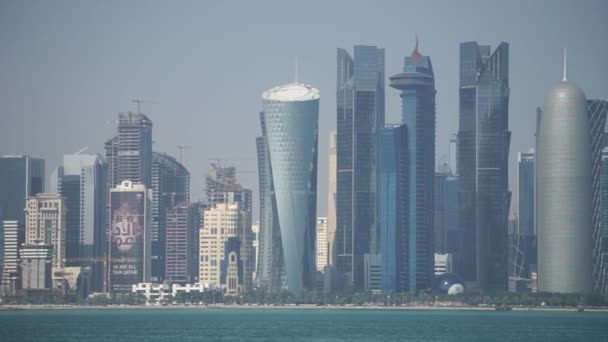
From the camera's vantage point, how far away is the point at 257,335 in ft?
552

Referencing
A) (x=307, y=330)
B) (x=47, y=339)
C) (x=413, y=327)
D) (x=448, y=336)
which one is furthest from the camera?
(x=413, y=327)

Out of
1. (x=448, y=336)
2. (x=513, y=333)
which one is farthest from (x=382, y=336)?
(x=513, y=333)

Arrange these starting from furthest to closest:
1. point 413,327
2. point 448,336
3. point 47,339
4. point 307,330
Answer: point 413,327 → point 307,330 → point 448,336 → point 47,339

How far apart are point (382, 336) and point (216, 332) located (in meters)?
20.4

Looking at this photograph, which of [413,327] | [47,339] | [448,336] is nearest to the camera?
[47,339]

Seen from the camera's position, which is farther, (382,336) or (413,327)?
(413,327)

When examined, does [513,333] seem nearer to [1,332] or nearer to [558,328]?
[558,328]

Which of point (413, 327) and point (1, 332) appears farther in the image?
point (413, 327)

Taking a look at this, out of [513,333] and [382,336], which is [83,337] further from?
[513,333]

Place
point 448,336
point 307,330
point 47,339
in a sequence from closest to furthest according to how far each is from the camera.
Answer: point 47,339 < point 448,336 < point 307,330

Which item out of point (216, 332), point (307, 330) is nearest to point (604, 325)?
point (307, 330)

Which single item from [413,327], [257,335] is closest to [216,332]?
[257,335]

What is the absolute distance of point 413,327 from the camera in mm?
196000

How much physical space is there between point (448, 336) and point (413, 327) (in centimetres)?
2540
